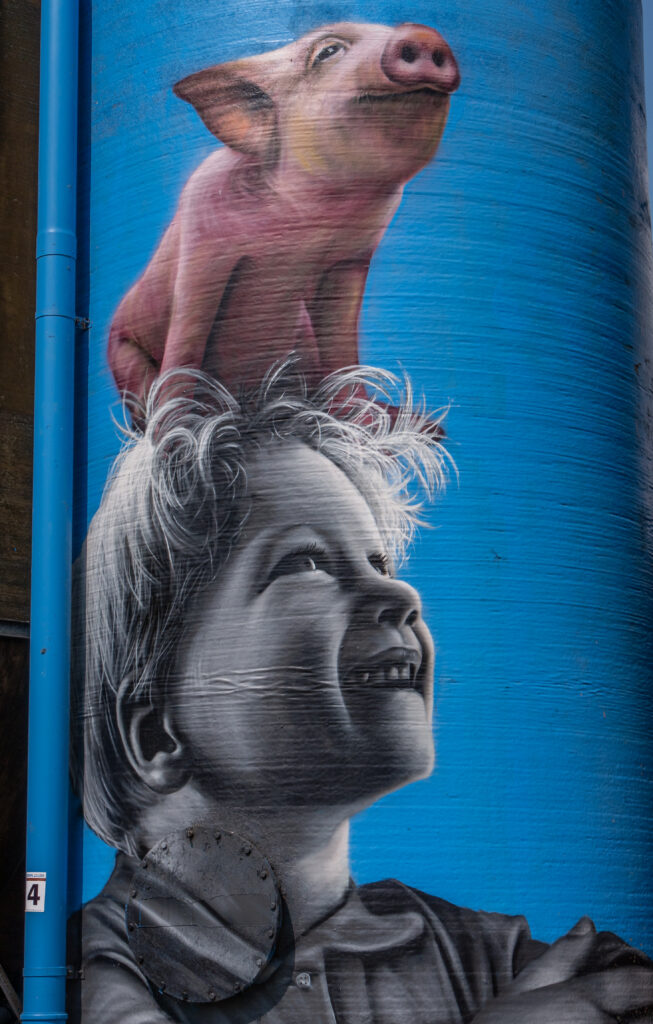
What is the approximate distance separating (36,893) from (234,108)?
16.7ft

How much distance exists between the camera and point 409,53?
8562 mm

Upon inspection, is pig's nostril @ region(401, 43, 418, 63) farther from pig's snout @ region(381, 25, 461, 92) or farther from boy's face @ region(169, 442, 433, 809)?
boy's face @ region(169, 442, 433, 809)

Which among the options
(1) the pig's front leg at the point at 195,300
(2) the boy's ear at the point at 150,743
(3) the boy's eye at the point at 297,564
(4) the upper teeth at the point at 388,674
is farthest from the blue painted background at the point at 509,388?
(2) the boy's ear at the point at 150,743

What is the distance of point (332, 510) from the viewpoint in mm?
7992

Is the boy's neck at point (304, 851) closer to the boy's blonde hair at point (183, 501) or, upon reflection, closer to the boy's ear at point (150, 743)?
the boy's ear at point (150, 743)

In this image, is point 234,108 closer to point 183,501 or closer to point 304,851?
point 183,501

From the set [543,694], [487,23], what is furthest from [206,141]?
[543,694]

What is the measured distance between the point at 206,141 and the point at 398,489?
2.66 meters

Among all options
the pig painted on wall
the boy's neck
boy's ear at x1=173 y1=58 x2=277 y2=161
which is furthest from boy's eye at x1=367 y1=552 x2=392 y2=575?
boy's ear at x1=173 y1=58 x2=277 y2=161

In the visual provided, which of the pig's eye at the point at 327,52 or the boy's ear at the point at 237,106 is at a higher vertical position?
the pig's eye at the point at 327,52

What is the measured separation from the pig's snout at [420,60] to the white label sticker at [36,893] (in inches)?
215

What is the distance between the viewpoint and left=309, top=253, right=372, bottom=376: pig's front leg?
8.16 m

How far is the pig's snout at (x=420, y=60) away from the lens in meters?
8.53

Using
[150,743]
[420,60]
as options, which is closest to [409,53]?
[420,60]
